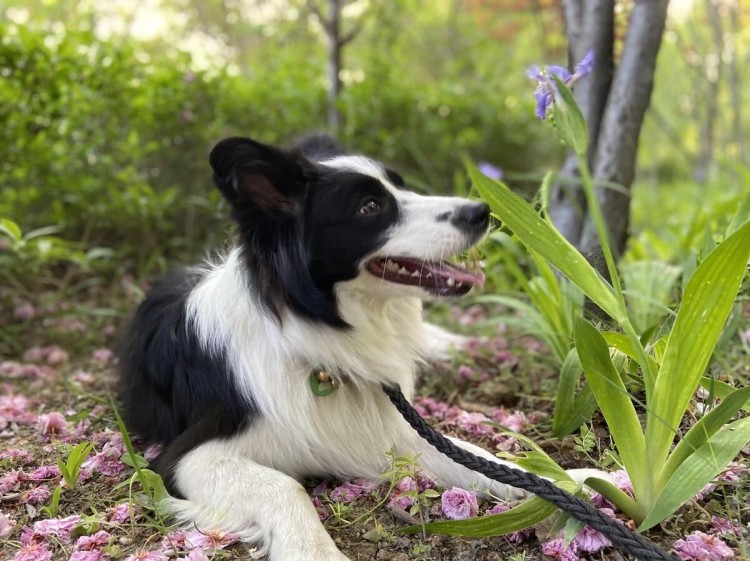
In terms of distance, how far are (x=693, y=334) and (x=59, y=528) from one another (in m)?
1.98

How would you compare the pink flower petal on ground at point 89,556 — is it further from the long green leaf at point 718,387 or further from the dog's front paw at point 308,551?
the long green leaf at point 718,387

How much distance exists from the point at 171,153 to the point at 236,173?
11.2 ft

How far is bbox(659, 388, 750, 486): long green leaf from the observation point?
1778 mm

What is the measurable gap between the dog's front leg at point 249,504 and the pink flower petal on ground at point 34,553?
0.37m

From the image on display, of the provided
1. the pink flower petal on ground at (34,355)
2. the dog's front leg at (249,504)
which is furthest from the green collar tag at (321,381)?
the pink flower petal on ground at (34,355)

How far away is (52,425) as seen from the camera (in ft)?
9.17

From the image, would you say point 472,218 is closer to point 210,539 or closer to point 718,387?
point 718,387

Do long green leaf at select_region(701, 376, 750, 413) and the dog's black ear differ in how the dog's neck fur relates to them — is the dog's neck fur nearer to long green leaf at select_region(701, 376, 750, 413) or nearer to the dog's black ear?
the dog's black ear

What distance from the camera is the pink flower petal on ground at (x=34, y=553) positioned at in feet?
6.33

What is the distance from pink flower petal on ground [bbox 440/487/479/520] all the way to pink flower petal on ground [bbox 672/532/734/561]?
593 millimetres

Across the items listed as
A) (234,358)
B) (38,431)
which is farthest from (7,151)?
(234,358)

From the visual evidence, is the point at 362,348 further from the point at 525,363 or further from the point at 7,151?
Answer: the point at 7,151

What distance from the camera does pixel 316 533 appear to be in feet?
6.30

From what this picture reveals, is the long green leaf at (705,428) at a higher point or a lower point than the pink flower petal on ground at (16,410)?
higher
